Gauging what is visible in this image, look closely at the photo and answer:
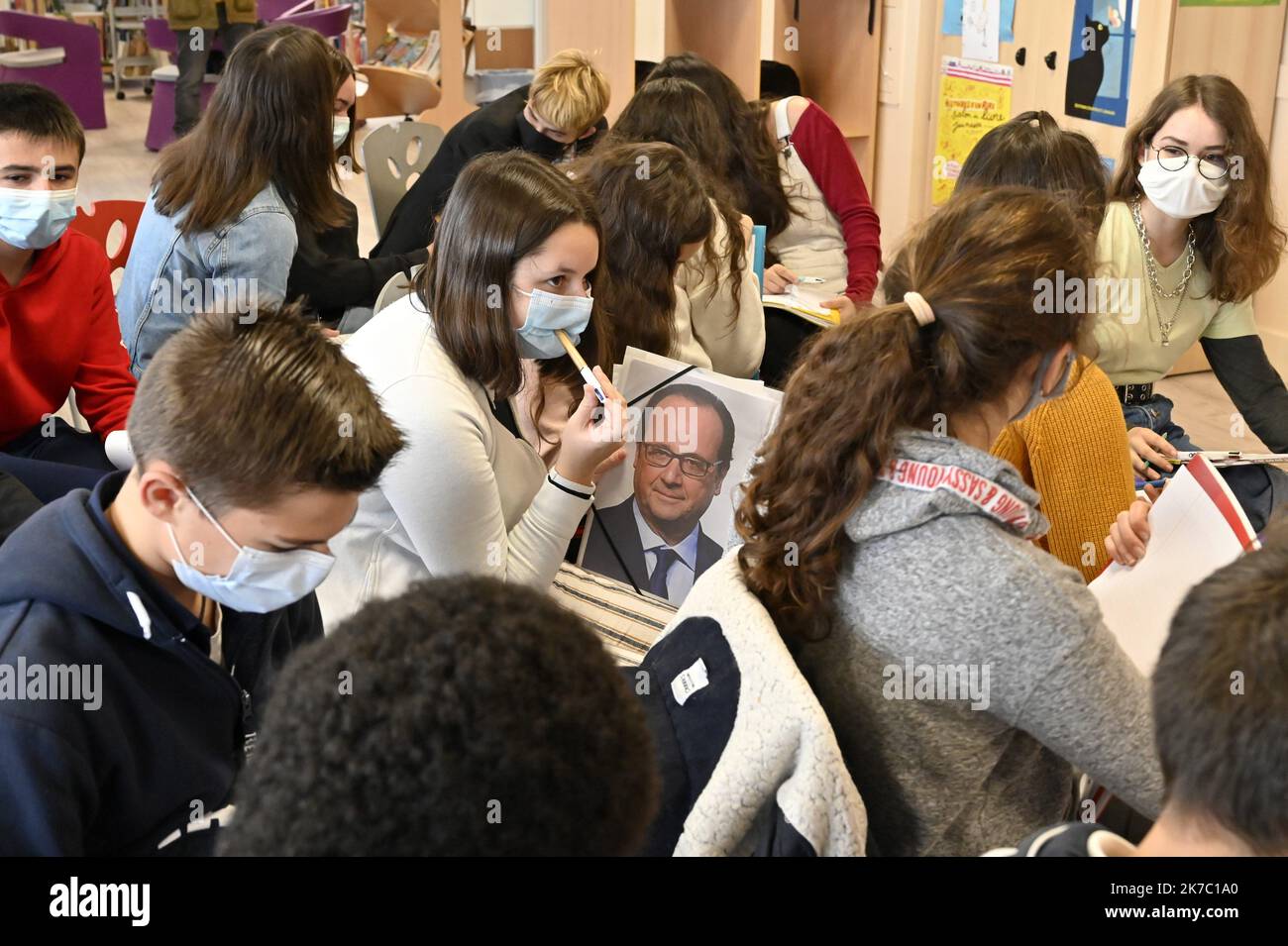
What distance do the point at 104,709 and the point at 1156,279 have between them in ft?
6.62

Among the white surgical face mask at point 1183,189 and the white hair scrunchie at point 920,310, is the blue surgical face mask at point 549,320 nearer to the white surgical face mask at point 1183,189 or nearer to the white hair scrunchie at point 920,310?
the white hair scrunchie at point 920,310

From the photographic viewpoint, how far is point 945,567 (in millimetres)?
1227

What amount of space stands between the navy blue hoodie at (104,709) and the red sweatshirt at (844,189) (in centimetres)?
251

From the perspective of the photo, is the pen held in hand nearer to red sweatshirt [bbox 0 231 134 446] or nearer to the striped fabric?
the striped fabric

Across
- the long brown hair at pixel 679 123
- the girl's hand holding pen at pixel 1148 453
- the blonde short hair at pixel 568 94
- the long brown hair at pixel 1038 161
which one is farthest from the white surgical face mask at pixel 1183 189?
the blonde short hair at pixel 568 94

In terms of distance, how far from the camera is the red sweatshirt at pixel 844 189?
3488 mm

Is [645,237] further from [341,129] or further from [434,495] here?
[341,129]

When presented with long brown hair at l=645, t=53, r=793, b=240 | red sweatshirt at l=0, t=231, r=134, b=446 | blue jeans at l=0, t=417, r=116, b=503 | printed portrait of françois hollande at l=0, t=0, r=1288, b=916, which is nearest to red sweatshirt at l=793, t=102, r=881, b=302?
printed portrait of françois hollande at l=0, t=0, r=1288, b=916

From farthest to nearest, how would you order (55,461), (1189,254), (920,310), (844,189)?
(844,189) < (1189,254) < (55,461) < (920,310)

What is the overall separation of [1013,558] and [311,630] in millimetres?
878

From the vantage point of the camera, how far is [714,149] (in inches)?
123

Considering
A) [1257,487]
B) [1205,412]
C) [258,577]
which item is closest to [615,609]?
[258,577]
